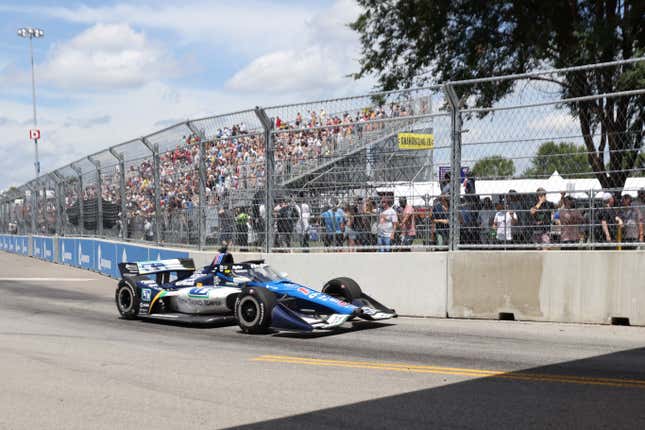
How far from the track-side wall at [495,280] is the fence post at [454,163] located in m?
0.33

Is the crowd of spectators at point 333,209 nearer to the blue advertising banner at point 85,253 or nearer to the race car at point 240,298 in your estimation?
the race car at point 240,298

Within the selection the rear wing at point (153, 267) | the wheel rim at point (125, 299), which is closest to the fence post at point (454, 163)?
the rear wing at point (153, 267)

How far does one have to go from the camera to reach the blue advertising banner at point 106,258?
19.1 m

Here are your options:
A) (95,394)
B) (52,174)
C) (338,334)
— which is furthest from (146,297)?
(52,174)

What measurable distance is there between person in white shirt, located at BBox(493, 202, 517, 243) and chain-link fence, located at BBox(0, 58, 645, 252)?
0.02m

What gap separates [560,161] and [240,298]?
14.5 feet

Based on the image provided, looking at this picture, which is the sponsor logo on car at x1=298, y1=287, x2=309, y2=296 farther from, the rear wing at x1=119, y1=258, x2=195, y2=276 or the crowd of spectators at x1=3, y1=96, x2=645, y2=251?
the rear wing at x1=119, y1=258, x2=195, y2=276

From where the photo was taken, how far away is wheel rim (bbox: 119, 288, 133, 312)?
37.1 ft

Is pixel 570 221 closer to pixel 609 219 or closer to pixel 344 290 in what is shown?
pixel 609 219

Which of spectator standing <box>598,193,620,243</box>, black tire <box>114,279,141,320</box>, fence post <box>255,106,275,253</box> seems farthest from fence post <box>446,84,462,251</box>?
black tire <box>114,279,141,320</box>

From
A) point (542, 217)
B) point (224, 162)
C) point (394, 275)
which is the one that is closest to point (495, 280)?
point (542, 217)

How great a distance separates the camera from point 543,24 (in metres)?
18.0

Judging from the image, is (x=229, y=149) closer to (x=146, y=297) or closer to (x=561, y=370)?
(x=146, y=297)

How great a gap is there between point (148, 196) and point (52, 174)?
10244 millimetres
